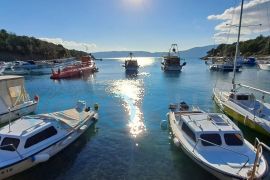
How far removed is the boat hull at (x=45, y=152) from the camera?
17.3m

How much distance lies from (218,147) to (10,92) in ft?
77.5

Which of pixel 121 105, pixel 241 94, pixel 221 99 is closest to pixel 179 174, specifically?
pixel 241 94

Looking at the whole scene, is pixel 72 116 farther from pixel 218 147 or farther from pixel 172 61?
pixel 172 61

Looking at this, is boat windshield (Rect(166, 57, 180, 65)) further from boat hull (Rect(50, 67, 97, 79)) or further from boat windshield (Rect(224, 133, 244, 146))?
boat windshield (Rect(224, 133, 244, 146))

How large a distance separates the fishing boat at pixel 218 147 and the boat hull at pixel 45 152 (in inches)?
327

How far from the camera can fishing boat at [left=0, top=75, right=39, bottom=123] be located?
30375 mm

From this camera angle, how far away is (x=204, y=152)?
1823cm

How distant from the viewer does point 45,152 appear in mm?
19766

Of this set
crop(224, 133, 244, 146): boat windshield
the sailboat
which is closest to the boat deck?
crop(224, 133, 244, 146): boat windshield

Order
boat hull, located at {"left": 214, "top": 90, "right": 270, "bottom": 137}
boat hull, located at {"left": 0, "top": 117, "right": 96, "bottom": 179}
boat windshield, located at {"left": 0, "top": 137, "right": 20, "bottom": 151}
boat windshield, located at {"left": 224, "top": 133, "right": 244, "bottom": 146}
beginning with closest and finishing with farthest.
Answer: boat hull, located at {"left": 0, "top": 117, "right": 96, "bottom": 179}, boat windshield, located at {"left": 0, "top": 137, "right": 20, "bottom": 151}, boat windshield, located at {"left": 224, "top": 133, "right": 244, "bottom": 146}, boat hull, located at {"left": 214, "top": 90, "right": 270, "bottom": 137}

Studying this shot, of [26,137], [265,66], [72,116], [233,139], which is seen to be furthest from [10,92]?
[265,66]

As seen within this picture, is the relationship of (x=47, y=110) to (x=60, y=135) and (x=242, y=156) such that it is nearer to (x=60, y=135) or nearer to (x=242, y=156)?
(x=60, y=135)

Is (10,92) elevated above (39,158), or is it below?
above

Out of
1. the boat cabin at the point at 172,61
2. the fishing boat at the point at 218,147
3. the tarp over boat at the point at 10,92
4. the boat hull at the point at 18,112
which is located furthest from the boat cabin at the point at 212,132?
the boat cabin at the point at 172,61
